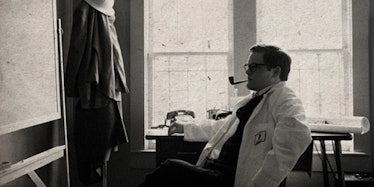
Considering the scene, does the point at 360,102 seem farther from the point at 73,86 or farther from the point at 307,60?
the point at 73,86

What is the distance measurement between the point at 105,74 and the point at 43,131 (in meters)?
0.65

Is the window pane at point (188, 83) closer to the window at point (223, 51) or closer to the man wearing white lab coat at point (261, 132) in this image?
the window at point (223, 51)

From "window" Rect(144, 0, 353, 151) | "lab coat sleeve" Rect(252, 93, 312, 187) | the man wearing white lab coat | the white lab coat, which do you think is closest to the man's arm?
the man wearing white lab coat

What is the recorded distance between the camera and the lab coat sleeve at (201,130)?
2787 mm

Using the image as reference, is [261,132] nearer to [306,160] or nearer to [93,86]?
Result: [306,160]

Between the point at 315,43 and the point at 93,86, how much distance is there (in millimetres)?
1708

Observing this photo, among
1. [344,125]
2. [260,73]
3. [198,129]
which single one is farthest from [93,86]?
[344,125]

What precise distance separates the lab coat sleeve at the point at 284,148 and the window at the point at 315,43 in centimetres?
Result: 129

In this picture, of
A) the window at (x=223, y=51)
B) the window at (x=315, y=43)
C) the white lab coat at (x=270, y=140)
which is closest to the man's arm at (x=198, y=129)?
the white lab coat at (x=270, y=140)

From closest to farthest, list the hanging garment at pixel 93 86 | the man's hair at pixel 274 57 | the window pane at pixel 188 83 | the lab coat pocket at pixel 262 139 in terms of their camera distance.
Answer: the lab coat pocket at pixel 262 139
the man's hair at pixel 274 57
the hanging garment at pixel 93 86
the window pane at pixel 188 83

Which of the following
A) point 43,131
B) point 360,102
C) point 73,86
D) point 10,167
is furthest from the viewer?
point 360,102

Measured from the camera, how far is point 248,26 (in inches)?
138

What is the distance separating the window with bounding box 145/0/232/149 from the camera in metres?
3.60

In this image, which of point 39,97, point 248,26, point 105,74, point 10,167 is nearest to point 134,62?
point 105,74
